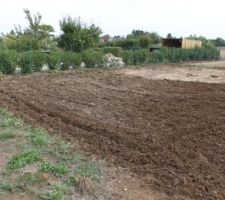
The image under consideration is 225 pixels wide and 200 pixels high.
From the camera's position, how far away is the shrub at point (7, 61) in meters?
16.6

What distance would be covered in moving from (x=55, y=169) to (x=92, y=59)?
49.1 ft

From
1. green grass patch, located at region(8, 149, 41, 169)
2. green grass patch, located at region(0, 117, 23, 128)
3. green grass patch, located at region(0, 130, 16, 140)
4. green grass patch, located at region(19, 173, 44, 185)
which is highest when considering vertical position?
green grass patch, located at region(8, 149, 41, 169)

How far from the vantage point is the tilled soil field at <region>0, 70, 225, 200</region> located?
5363 millimetres

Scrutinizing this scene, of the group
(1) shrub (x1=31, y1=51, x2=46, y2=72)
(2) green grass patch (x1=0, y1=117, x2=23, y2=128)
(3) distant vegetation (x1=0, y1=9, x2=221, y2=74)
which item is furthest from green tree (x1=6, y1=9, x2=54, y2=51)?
(2) green grass patch (x1=0, y1=117, x2=23, y2=128)

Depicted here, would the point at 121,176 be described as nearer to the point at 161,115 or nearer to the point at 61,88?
the point at 161,115

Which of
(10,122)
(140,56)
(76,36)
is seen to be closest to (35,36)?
(76,36)

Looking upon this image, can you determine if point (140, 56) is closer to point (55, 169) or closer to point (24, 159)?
point (24, 159)

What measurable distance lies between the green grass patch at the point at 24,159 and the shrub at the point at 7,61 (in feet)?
37.4

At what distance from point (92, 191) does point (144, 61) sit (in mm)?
19643

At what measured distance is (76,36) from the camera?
1177 inches

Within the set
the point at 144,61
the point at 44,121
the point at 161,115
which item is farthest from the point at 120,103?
the point at 144,61

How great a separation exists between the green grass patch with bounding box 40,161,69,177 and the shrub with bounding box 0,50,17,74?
39.2 ft

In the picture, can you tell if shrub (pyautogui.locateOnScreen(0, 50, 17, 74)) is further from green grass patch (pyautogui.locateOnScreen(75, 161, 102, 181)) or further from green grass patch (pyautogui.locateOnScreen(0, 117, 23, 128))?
green grass patch (pyautogui.locateOnScreen(75, 161, 102, 181))

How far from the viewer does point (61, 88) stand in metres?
12.3
